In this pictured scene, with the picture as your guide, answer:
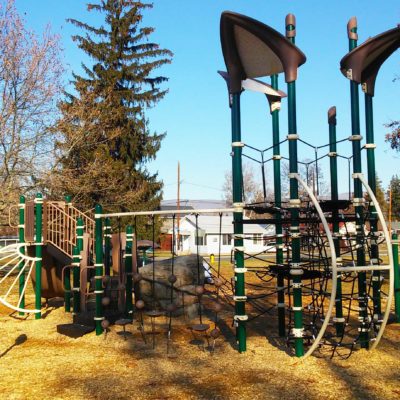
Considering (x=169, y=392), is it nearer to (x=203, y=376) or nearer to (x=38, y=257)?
(x=203, y=376)

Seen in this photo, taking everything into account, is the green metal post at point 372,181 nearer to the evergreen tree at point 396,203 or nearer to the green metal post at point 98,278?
the green metal post at point 98,278

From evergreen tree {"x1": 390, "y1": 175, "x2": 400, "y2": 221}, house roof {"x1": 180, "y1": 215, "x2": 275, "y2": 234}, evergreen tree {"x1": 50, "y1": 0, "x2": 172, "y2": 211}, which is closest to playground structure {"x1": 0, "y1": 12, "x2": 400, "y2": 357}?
evergreen tree {"x1": 50, "y1": 0, "x2": 172, "y2": 211}

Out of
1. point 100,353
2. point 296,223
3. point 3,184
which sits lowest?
point 100,353

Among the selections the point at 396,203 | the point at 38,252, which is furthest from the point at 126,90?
the point at 396,203

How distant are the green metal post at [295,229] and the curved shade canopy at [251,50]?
Result: 1.13 feet

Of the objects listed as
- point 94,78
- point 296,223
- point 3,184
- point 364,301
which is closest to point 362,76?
point 296,223

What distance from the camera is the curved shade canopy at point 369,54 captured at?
6462 millimetres

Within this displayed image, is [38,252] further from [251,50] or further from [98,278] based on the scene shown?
[251,50]

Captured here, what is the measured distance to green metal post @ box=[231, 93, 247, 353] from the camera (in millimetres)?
6418

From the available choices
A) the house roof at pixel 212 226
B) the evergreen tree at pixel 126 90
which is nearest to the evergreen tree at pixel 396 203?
the house roof at pixel 212 226

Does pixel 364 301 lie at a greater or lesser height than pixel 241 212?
lesser

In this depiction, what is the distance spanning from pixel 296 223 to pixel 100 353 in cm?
328

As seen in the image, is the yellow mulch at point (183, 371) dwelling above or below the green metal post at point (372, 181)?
below

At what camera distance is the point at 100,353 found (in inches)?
267
